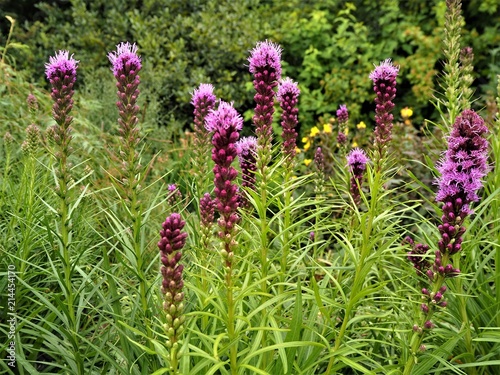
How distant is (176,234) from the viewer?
196 cm

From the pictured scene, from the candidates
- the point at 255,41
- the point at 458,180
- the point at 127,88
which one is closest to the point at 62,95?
the point at 127,88

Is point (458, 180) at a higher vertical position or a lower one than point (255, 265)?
higher

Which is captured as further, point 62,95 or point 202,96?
point 202,96

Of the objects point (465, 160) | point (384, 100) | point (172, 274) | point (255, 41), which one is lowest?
point (172, 274)

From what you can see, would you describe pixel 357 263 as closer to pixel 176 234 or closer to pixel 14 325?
pixel 176 234

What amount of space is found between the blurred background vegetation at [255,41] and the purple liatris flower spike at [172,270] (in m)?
6.59

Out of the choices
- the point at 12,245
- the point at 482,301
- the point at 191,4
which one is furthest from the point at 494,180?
the point at 191,4

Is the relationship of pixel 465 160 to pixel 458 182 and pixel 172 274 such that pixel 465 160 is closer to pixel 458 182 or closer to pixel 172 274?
pixel 458 182

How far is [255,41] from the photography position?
8820mm

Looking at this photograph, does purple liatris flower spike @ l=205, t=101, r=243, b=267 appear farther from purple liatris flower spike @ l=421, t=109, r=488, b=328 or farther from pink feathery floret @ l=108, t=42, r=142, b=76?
purple liatris flower spike @ l=421, t=109, r=488, b=328

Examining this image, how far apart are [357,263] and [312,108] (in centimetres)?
689

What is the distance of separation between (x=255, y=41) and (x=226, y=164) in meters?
6.99

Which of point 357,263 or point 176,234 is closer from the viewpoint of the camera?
point 176,234

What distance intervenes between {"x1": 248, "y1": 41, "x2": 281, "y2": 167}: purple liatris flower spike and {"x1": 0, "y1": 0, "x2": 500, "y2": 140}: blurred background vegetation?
19.0ft
